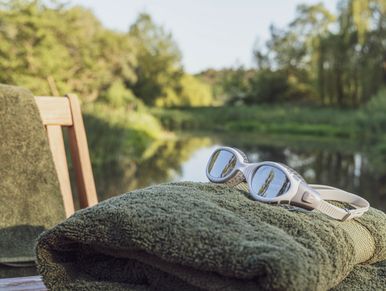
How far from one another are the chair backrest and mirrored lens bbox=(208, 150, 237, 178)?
0.79m

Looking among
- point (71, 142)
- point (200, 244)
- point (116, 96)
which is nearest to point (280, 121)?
point (116, 96)

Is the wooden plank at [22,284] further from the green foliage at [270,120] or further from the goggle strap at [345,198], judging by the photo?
the green foliage at [270,120]

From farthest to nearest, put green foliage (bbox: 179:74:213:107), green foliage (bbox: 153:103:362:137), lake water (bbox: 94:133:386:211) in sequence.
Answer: green foliage (bbox: 179:74:213:107), green foliage (bbox: 153:103:362:137), lake water (bbox: 94:133:386:211)

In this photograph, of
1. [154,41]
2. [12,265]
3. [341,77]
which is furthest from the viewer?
[154,41]

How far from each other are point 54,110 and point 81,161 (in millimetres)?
150

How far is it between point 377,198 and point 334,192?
538 cm

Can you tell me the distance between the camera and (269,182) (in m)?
0.59

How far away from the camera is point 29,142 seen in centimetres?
130

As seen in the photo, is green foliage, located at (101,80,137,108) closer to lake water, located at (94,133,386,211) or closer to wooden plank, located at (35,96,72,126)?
lake water, located at (94,133,386,211)

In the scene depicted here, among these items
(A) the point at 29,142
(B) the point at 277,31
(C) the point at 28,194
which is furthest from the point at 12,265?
(B) the point at 277,31

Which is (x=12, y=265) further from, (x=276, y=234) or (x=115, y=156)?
(x=115, y=156)

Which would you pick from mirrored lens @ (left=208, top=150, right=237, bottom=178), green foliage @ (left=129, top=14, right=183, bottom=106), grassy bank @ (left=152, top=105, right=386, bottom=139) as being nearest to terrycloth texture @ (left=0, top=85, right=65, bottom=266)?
mirrored lens @ (left=208, top=150, right=237, bottom=178)

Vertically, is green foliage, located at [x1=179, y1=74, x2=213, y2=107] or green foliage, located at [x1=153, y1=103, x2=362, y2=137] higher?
green foliage, located at [x1=179, y1=74, x2=213, y2=107]

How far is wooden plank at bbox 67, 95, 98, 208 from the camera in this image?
1.43 metres
